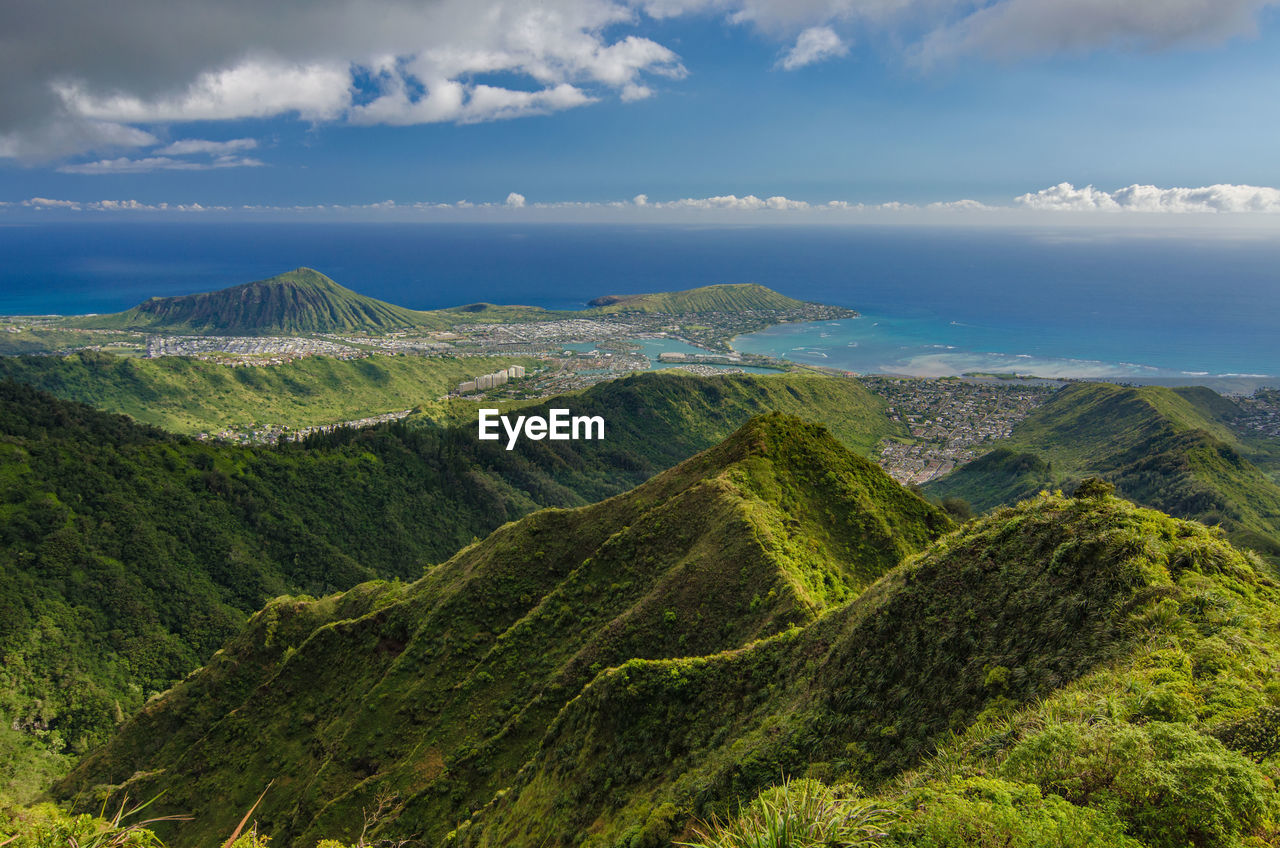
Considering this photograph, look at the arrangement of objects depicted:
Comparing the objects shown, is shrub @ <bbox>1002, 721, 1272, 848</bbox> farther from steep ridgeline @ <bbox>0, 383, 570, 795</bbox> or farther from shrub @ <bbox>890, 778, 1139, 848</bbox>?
steep ridgeline @ <bbox>0, 383, 570, 795</bbox>

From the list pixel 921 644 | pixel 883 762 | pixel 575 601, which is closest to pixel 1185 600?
pixel 921 644

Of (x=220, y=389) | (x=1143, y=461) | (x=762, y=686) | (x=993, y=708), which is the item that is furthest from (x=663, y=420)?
(x=220, y=389)

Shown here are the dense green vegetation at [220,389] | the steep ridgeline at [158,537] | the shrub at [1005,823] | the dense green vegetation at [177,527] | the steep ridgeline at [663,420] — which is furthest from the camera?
the dense green vegetation at [220,389]

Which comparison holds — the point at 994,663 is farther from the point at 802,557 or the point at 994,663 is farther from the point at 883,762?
the point at 802,557

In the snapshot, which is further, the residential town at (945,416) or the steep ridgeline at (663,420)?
the residential town at (945,416)

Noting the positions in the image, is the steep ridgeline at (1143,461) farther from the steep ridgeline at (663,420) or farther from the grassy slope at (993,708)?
the grassy slope at (993,708)

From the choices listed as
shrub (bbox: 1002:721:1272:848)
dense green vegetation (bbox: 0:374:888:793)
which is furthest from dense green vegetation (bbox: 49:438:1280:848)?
dense green vegetation (bbox: 0:374:888:793)

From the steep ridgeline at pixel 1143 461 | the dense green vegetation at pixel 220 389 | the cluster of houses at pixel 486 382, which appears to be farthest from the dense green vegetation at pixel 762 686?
the cluster of houses at pixel 486 382
